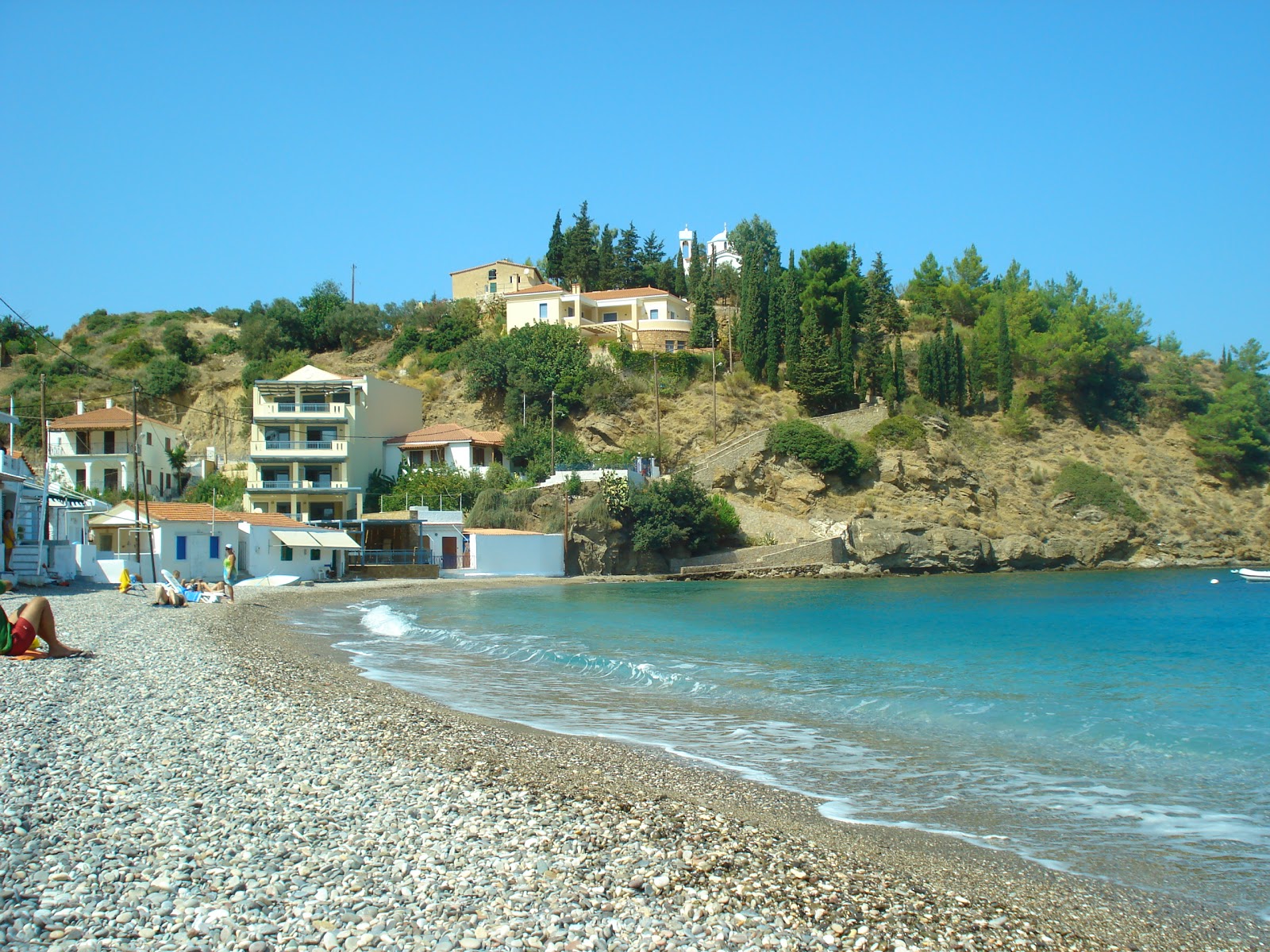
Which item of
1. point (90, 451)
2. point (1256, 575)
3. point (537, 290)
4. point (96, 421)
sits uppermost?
point (537, 290)

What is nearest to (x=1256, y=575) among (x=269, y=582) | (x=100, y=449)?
(x=269, y=582)

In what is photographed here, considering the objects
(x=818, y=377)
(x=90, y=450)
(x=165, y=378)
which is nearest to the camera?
(x=90, y=450)

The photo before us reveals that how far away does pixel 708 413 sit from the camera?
57.1 metres

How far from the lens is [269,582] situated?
34.7 m

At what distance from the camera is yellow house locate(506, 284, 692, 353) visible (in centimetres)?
6328

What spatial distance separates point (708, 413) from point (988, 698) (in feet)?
145

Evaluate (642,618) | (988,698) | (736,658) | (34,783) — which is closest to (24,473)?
(642,618)

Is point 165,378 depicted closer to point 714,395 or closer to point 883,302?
point 714,395

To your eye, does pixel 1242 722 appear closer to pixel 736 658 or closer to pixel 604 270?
pixel 736 658

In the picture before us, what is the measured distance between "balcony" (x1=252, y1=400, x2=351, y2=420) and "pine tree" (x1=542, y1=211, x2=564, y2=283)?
3217 cm

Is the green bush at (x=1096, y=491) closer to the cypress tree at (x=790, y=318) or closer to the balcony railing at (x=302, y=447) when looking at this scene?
the cypress tree at (x=790, y=318)

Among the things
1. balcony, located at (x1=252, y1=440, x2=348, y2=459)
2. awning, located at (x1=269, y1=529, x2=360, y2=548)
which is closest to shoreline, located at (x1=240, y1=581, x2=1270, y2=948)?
awning, located at (x1=269, y1=529, x2=360, y2=548)

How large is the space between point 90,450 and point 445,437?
20280 millimetres

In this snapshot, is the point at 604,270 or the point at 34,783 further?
the point at 604,270
